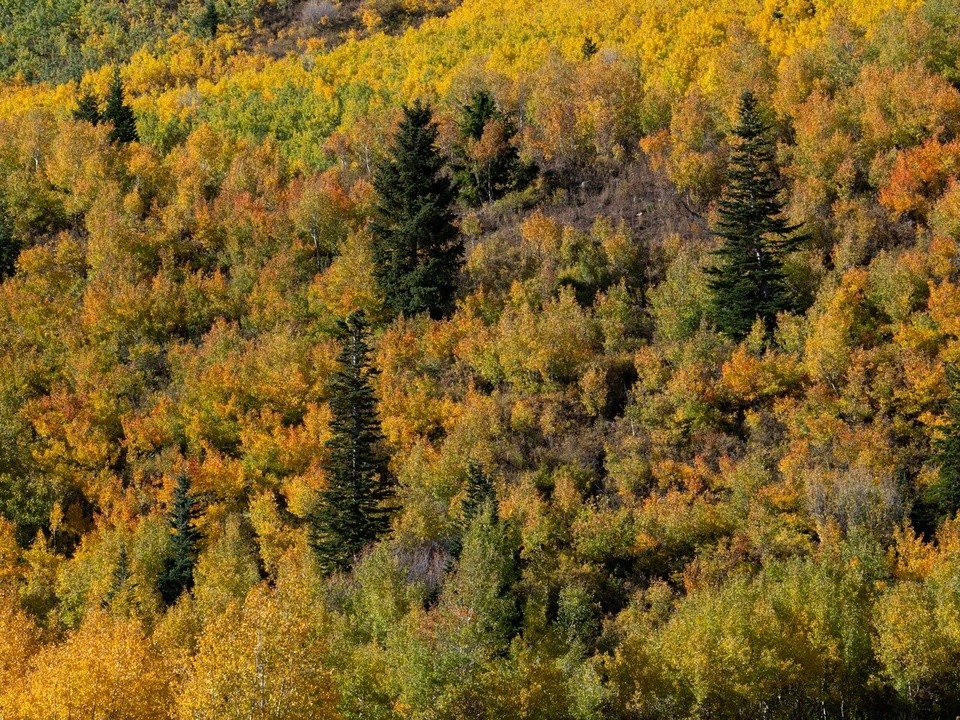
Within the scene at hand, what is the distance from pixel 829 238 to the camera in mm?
70500

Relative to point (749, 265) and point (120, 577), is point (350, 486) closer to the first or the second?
point (120, 577)

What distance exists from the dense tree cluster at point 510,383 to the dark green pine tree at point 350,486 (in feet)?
0.70

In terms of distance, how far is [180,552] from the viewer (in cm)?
5797

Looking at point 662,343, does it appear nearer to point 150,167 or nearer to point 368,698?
point 368,698

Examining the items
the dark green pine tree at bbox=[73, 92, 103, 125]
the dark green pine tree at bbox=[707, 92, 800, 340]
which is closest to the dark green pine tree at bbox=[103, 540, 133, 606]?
the dark green pine tree at bbox=[707, 92, 800, 340]

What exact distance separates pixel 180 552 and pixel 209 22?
9842cm

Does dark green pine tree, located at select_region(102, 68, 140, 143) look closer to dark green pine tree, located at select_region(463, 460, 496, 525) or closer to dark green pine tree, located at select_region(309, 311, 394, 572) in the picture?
dark green pine tree, located at select_region(309, 311, 394, 572)

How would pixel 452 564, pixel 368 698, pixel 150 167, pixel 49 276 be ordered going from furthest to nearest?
pixel 150 167 → pixel 49 276 → pixel 452 564 → pixel 368 698

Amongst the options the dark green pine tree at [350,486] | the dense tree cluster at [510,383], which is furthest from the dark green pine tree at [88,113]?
the dark green pine tree at [350,486]

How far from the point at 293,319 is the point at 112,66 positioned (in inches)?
2801

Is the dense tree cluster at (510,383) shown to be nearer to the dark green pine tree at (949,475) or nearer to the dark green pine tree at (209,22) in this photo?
the dark green pine tree at (949,475)

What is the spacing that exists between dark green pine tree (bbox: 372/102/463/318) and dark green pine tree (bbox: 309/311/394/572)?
45.0 ft

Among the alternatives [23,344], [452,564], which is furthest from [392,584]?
[23,344]

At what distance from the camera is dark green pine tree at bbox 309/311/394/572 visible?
2157 inches
